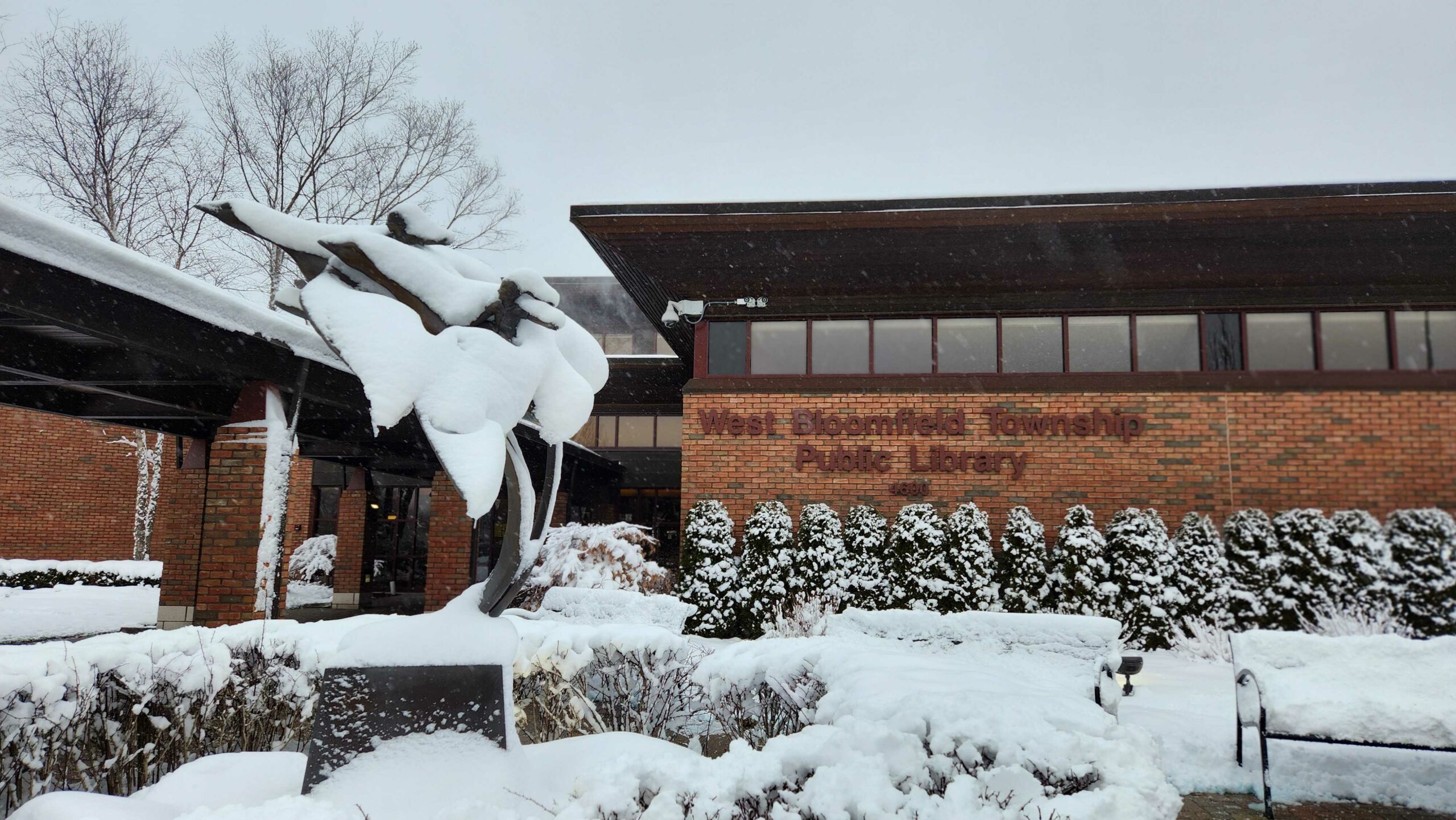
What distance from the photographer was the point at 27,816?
295cm

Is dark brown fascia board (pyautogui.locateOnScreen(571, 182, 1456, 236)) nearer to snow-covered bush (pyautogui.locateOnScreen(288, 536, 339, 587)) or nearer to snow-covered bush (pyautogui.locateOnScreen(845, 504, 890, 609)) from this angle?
snow-covered bush (pyautogui.locateOnScreen(845, 504, 890, 609))

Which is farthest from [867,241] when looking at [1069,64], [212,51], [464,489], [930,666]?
[212,51]

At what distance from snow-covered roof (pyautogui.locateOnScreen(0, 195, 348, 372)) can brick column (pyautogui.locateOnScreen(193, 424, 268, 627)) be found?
Answer: 1.34 m

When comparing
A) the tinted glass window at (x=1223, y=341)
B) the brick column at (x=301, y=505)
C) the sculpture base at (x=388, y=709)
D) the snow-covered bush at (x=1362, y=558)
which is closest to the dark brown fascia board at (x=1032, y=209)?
the tinted glass window at (x=1223, y=341)

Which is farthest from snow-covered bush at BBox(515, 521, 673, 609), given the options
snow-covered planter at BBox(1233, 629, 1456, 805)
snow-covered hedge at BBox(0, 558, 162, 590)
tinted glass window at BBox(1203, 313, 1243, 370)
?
snow-covered hedge at BBox(0, 558, 162, 590)

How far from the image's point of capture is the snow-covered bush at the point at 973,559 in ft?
32.7

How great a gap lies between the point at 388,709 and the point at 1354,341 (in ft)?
28.3

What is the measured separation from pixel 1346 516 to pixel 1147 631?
8.28 feet

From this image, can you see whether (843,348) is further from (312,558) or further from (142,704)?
(312,558)

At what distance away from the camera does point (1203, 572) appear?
372 inches

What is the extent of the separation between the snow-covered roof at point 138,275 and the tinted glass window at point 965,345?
7828 mm

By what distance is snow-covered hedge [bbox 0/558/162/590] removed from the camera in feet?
51.4

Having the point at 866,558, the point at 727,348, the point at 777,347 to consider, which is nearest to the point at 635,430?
the point at 727,348

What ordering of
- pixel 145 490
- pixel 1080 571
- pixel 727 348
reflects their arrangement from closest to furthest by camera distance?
pixel 1080 571 < pixel 727 348 < pixel 145 490
